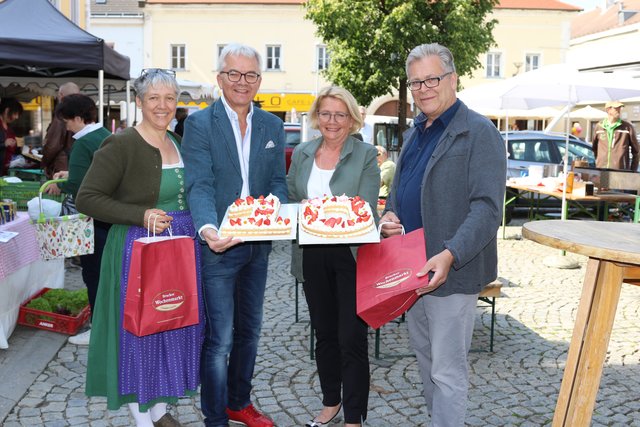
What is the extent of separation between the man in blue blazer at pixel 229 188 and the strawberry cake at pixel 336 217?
0.35 m

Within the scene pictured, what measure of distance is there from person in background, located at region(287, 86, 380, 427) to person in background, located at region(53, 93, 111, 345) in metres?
1.63

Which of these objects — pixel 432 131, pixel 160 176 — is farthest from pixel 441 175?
pixel 160 176

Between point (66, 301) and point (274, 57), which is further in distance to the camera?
point (274, 57)

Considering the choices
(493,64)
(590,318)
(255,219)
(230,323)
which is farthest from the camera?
(493,64)

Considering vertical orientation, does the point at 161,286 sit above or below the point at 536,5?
below

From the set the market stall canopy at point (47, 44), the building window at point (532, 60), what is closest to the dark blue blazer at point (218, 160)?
the market stall canopy at point (47, 44)

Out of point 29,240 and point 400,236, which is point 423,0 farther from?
point 400,236

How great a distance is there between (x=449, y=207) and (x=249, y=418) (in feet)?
5.68

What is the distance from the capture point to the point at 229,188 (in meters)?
3.33

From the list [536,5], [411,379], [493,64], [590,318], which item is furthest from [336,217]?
[536,5]

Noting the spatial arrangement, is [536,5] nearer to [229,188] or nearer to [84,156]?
[84,156]

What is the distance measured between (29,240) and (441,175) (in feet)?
12.4

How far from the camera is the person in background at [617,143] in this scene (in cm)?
1174

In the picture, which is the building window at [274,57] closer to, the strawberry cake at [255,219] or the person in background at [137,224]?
the person in background at [137,224]
